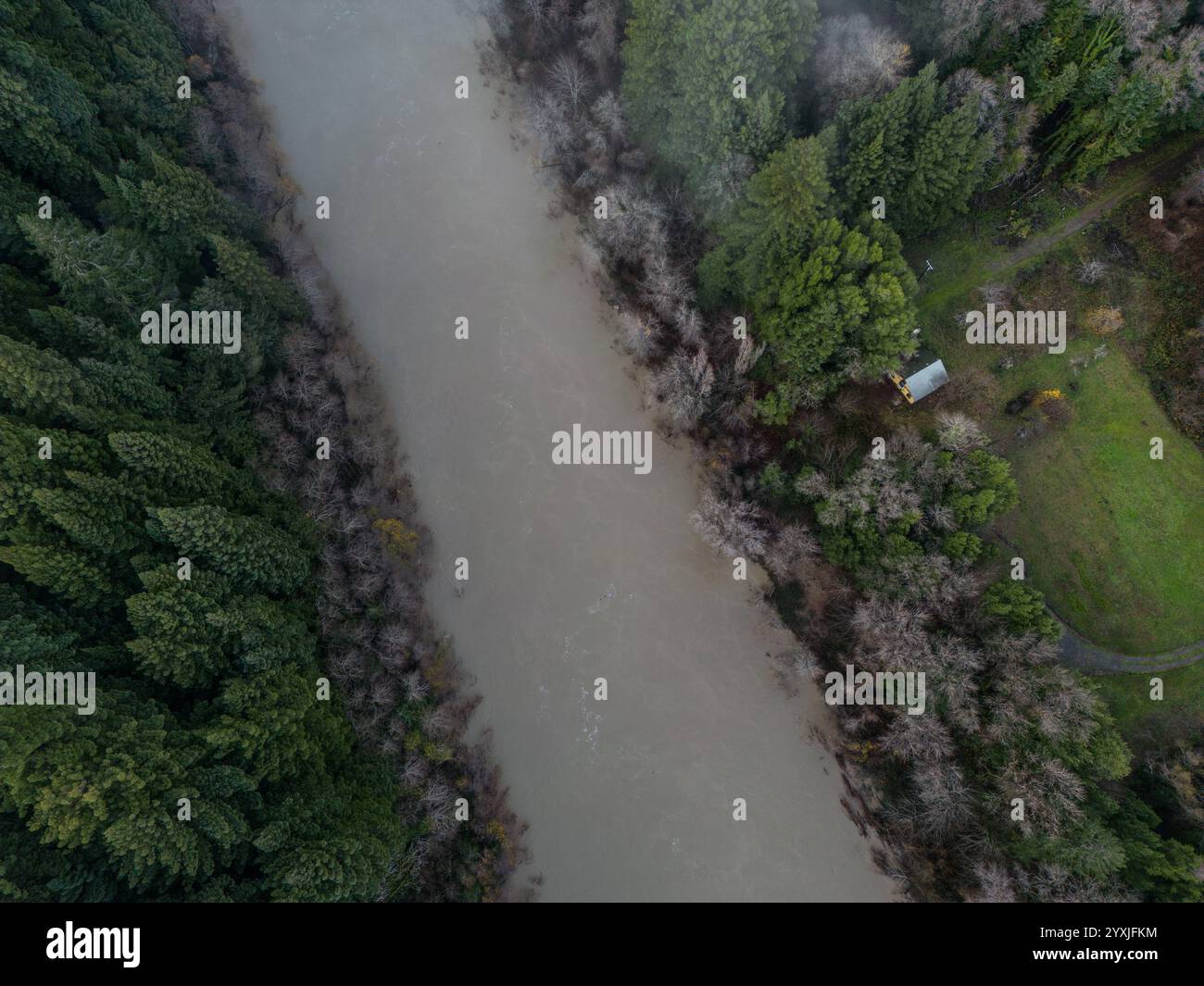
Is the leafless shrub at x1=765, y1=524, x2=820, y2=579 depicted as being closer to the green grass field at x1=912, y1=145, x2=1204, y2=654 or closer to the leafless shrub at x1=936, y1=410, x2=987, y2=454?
the leafless shrub at x1=936, y1=410, x2=987, y2=454

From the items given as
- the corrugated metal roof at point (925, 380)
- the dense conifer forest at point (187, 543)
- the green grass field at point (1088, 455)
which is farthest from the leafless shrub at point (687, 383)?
the dense conifer forest at point (187, 543)

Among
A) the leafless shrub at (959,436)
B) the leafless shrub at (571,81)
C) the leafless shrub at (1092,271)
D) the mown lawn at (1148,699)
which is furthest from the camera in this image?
the leafless shrub at (571,81)

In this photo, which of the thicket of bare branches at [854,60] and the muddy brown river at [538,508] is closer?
the thicket of bare branches at [854,60]

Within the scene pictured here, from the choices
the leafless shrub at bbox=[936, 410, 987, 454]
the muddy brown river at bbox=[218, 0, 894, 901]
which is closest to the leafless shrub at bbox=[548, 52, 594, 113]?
the muddy brown river at bbox=[218, 0, 894, 901]

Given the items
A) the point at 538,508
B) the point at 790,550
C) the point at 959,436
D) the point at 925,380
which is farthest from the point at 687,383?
the point at 959,436

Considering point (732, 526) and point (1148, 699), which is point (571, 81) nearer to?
point (732, 526)

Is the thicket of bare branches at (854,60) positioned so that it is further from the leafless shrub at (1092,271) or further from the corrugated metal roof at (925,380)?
the leafless shrub at (1092,271)

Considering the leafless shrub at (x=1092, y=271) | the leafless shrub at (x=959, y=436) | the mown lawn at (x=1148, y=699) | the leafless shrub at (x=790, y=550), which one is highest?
the leafless shrub at (x=1092, y=271)

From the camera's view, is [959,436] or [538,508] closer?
[959,436]
